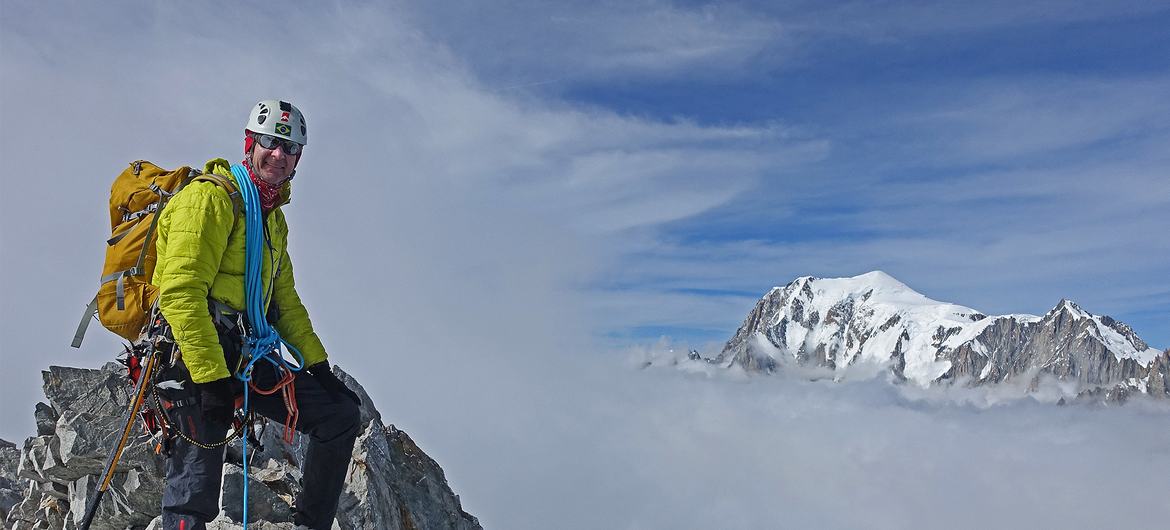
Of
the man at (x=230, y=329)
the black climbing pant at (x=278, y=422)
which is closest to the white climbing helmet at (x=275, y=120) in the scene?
the man at (x=230, y=329)

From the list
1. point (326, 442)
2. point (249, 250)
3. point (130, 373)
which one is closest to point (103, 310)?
point (130, 373)

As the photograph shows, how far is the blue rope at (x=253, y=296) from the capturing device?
800cm

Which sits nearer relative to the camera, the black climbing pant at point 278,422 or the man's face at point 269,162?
the black climbing pant at point 278,422

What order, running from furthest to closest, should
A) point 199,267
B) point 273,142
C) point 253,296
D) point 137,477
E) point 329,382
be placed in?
point 137,477
point 329,382
point 273,142
point 253,296
point 199,267

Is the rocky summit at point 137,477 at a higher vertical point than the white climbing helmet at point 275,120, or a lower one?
lower

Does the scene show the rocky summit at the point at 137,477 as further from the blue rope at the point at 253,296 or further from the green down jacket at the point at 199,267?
the green down jacket at the point at 199,267

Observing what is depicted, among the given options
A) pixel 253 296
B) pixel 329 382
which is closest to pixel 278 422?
pixel 329 382

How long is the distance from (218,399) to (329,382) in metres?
1.38

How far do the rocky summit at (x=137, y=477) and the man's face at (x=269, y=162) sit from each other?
4255mm

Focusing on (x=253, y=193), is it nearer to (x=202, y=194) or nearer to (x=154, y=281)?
(x=202, y=194)

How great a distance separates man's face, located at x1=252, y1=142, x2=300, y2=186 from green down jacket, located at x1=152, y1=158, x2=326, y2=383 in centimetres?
34

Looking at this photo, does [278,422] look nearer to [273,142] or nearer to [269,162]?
[269,162]

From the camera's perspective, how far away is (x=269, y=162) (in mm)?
8305

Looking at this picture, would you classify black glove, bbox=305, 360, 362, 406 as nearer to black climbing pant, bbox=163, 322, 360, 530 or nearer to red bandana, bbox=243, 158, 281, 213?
black climbing pant, bbox=163, 322, 360, 530
